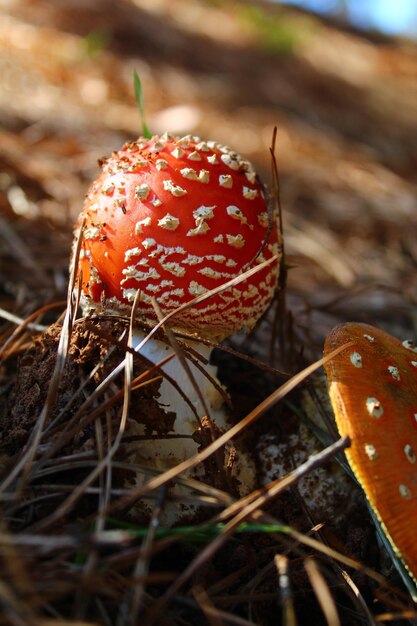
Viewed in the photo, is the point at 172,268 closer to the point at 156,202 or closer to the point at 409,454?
the point at 156,202

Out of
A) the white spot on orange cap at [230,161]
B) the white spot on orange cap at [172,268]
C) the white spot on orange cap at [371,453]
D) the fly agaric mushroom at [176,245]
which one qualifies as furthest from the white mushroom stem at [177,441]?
the white spot on orange cap at [230,161]

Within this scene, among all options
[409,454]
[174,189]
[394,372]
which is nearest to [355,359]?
[394,372]

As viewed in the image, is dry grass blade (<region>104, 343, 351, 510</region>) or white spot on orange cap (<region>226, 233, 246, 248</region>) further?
white spot on orange cap (<region>226, 233, 246, 248</region>)

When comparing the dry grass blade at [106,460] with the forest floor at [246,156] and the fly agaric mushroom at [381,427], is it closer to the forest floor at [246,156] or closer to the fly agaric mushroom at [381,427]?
the forest floor at [246,156]

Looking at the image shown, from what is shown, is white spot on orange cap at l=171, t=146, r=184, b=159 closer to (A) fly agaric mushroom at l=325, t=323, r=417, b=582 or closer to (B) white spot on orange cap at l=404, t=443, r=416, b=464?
(A) fly agaric mushroom at l=325, t=323, r=417, b=582

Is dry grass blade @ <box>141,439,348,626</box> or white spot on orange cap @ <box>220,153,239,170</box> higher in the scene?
white spot on orange cap @ <box>220,153,239,170</box>

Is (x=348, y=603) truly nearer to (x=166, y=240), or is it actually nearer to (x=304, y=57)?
(x=166, y=240)

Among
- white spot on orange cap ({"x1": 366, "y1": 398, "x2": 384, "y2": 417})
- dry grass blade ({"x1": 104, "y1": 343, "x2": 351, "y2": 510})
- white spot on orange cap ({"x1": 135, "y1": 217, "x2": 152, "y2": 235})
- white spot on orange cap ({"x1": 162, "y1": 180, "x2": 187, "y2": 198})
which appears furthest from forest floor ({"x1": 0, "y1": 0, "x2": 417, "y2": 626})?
white spot on orange cap ({"x1": 162, "y1": 180, "x2": 187, "y2": 198})

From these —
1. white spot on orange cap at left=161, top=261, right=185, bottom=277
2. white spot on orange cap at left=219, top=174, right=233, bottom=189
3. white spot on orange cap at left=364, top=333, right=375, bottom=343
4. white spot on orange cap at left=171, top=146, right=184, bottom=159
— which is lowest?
white spot on orange cap at left=364, top=333, right=375, bottom=343

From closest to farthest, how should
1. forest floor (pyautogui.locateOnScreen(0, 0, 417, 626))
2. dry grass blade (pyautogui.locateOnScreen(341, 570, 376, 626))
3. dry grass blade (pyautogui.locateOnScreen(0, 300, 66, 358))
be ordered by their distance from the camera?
forest floor (pyautogui.locateOnScreen(0, 0, 417, 626))
dry grass blade (pyautogui.locateOnScreen(341, 570, 376, 626))
dry grass blade (pyautogui.locateOnScreen(0, 300, 66, 358))
